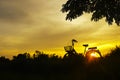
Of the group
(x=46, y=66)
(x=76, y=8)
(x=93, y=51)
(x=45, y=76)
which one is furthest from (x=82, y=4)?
(x=45, y=76)

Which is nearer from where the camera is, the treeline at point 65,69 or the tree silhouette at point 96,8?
the treeline at point 65,69

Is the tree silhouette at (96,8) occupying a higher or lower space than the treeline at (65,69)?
higher

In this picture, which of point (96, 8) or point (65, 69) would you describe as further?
point (96, 8)

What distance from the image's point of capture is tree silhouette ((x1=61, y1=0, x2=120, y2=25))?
63.8 feet

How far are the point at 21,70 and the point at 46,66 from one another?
1179 mm

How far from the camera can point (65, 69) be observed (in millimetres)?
14344

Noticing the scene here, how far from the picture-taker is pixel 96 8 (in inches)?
784

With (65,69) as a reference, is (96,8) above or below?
above

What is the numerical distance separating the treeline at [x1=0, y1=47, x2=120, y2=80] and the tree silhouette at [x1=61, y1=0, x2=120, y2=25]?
322 centimetres

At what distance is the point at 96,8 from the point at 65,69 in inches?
267

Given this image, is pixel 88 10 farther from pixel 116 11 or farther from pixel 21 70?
pixel 21 70

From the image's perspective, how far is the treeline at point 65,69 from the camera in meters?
11.6

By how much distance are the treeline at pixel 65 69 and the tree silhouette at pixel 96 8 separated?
10.6ft

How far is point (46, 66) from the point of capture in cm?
1506
